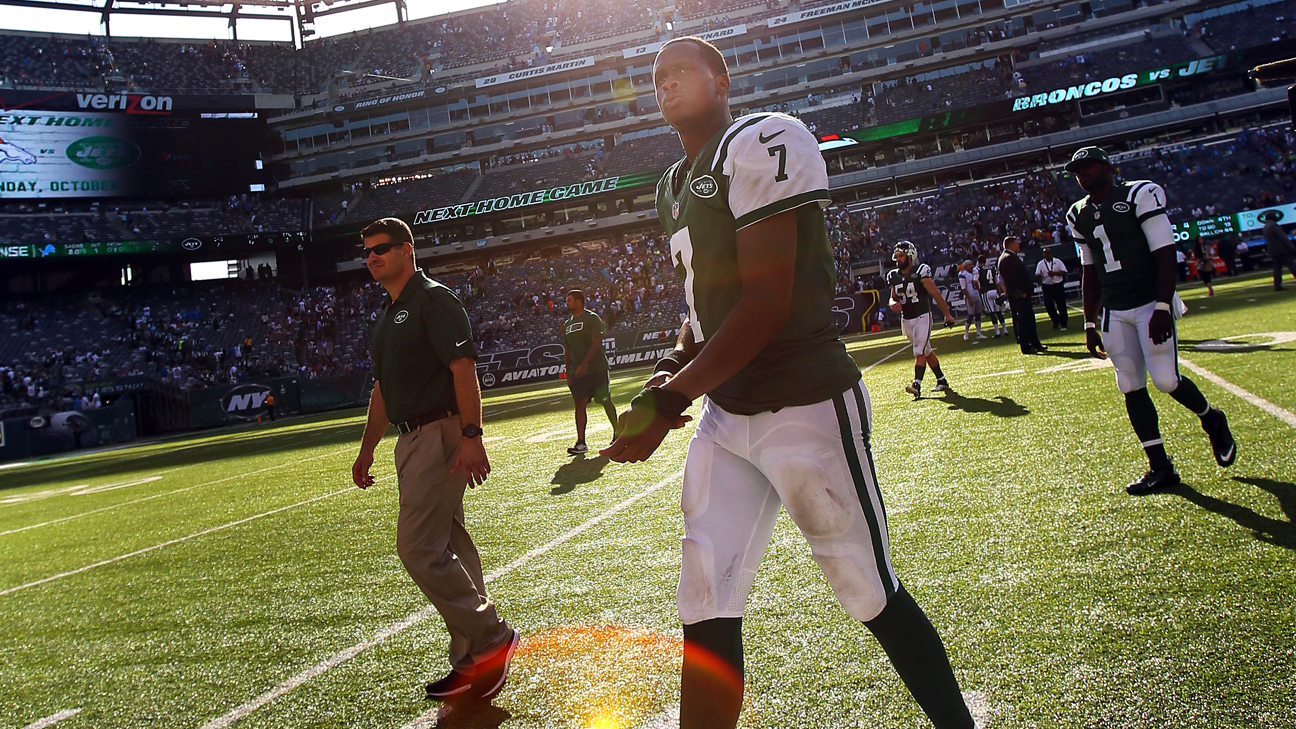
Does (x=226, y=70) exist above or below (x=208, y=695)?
above

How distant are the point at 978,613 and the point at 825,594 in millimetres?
798

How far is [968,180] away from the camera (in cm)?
4941

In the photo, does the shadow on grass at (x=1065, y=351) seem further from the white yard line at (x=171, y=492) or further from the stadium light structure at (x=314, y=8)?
the stadium light structure at (x=314, y=8)

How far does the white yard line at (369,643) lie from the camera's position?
12.0 ft

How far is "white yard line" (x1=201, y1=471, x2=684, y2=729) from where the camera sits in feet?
12.0

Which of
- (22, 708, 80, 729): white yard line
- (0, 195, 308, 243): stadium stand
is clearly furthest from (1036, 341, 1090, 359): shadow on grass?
(0, 195, 308, 243): stadium stand

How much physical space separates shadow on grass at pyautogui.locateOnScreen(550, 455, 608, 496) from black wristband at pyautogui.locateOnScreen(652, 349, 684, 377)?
5480 mm

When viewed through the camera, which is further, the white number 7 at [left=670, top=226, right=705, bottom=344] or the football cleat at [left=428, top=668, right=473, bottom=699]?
the football cleat at [left=428, top=668, right=473, bottom=699]

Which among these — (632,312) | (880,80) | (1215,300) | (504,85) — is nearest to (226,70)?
(504,85)

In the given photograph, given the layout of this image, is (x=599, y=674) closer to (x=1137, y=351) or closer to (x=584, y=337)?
(x=1137, y=351)

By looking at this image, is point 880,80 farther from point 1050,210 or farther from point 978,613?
point 978,613

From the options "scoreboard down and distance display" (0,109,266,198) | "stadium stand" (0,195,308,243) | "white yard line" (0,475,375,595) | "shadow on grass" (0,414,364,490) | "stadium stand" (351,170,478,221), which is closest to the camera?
"white yard line" (0,475,375,595)

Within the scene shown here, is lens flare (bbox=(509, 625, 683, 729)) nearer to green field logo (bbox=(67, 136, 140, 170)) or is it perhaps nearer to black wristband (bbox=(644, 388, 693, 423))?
black wristband (bbox=(644, 388, 693, 423))

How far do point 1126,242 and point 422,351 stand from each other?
4.55m
